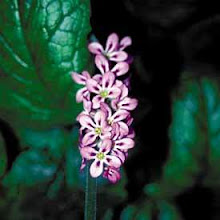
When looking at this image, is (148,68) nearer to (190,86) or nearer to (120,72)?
(190,86)

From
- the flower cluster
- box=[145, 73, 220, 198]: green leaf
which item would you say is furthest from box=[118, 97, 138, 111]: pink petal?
box=[145, 73, 220, 198]: green leaf

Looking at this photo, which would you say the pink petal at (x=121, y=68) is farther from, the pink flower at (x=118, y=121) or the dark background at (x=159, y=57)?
the dark background at (x=159, y=57)

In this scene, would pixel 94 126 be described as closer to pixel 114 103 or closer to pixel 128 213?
pixel 114 103

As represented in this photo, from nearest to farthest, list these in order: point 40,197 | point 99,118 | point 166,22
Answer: point 99,118 < point 40,197 < point 166,22

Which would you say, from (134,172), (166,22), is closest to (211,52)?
(166,22)

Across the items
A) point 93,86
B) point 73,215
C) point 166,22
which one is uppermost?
point 166,22

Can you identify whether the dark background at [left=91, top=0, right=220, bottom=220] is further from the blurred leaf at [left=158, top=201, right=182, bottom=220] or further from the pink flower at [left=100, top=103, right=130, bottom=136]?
the pink flower at [left=100, top=103, right=130, bottom=136]
